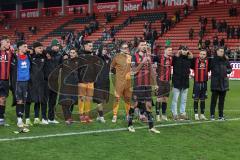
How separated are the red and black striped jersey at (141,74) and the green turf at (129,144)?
0.96 metres

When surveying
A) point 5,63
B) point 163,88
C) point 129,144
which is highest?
point 5,63

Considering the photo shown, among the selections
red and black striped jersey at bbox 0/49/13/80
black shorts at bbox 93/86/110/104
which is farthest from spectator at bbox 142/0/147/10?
red and black striped jersey at bbox 0/49/13/80

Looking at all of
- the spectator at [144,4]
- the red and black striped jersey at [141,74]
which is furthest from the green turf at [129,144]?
the spectator at [144,4]

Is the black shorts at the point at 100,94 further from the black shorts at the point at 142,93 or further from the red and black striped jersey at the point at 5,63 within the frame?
the red and black striped jersey at the point at 5,63

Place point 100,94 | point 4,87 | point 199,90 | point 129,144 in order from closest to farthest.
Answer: point 129,144, point 4,87, point 100,94, point 199,90

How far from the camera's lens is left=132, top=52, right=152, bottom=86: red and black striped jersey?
30.7ft

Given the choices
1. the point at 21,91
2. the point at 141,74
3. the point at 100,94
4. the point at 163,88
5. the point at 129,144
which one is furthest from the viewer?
the point at 163,88

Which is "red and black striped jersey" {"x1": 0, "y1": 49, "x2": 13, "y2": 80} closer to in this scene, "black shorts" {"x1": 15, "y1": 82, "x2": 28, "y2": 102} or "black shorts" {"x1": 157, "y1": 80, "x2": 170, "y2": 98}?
"black shorts" {"x1": 15, "y1": 82, "x2": 28, "y2": 102}

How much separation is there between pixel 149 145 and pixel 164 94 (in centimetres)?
316

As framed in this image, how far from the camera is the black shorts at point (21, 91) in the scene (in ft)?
30.0

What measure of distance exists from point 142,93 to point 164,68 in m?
1.80

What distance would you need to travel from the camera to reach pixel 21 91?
362 inches

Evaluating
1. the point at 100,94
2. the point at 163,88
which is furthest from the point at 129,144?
the point at 163,88

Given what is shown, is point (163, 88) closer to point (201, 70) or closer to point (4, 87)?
point (201, 70)
